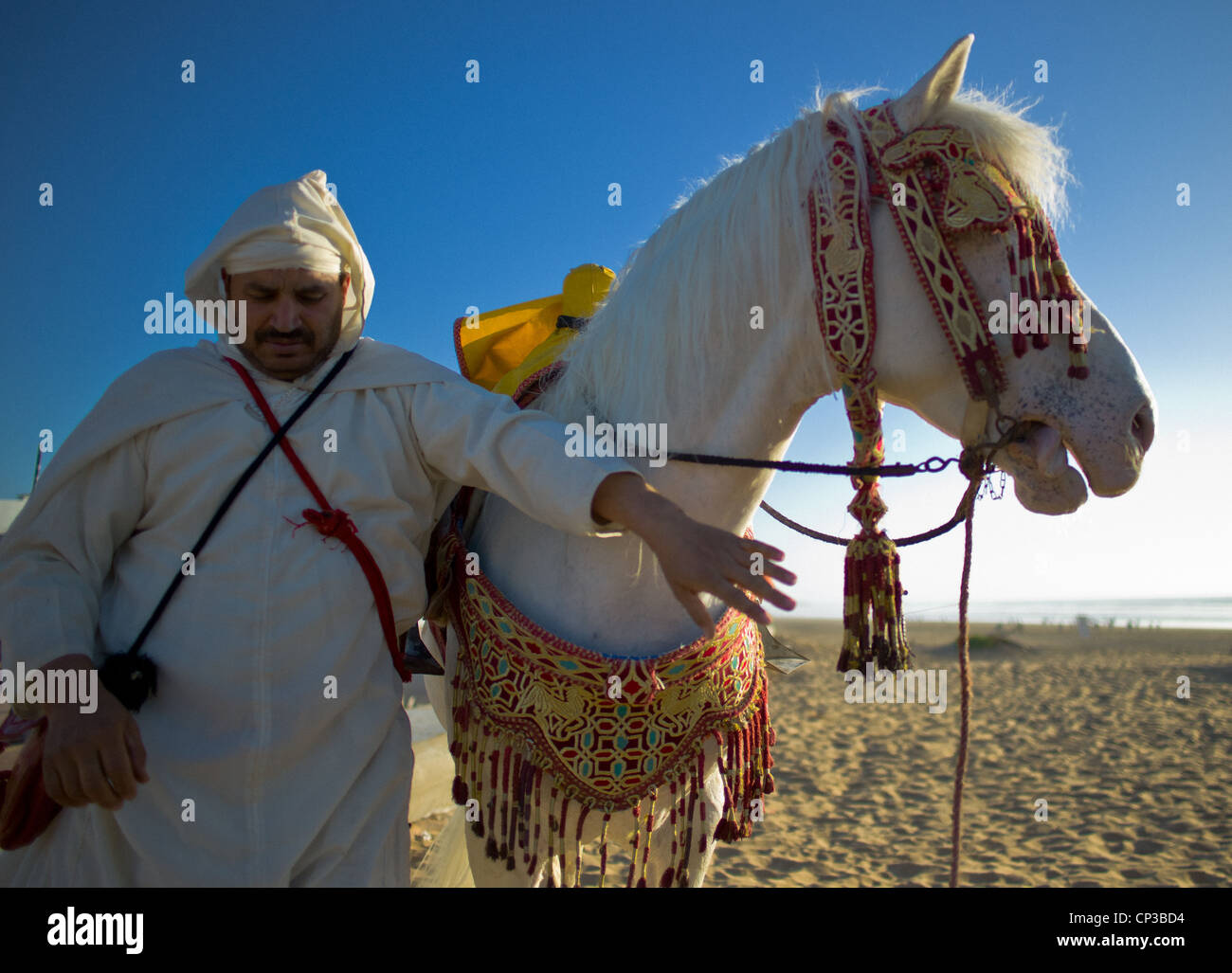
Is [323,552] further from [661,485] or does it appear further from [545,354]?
[545,354]

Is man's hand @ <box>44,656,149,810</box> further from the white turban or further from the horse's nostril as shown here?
the horse's nostril

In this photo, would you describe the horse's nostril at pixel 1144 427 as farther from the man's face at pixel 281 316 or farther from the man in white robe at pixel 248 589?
the man's face at pixel 281 316

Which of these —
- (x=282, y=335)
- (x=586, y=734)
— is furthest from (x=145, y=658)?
(x=586, y=734)

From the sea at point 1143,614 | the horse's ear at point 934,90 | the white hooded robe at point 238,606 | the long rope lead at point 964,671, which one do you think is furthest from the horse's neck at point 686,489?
the sea at point 1143,614

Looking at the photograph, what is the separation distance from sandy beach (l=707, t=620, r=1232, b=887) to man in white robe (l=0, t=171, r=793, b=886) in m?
3.35

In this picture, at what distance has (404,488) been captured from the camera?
1750 millimetres

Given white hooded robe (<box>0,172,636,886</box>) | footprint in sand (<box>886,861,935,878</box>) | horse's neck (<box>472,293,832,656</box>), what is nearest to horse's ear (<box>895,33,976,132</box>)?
horse's neck (<box>472,293,832,656</box>)

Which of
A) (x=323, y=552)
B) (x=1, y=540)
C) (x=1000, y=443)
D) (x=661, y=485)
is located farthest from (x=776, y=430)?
(x=1, y=540)

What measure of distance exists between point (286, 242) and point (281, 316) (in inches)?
6.8

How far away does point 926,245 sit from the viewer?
1573mm

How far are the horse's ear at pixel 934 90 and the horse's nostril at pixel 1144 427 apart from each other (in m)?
0.79

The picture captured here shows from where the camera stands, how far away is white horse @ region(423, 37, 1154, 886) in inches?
61.2

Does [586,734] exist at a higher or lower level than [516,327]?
lower

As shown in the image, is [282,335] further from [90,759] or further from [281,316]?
[90,759]
